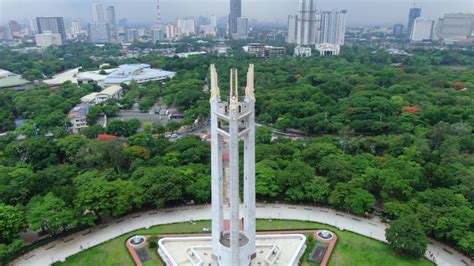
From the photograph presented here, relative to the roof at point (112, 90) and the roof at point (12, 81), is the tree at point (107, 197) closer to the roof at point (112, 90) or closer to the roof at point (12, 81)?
the roof at point (112, 90)

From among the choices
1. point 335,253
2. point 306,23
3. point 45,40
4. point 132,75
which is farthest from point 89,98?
point 306,23

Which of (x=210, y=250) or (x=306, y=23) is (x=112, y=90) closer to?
(x=210, y=250)

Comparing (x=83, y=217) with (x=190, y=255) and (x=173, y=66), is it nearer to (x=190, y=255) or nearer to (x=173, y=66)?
(x=190, y=255)

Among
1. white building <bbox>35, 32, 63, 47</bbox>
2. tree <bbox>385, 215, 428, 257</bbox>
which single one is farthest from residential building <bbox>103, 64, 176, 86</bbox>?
white building <bbox>35, 32, 63, 47</bbox>

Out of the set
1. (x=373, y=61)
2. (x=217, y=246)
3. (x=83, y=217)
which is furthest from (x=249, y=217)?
(x=373, y=61)

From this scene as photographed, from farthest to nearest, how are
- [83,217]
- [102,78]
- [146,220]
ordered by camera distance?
[102,78]
[146,220]
[83,217]

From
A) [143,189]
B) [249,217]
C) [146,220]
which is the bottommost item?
[146,220]

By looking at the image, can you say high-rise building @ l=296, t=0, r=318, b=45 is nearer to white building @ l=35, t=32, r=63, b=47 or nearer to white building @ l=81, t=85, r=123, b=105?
white building @ l=35, t=32, r=63, b=47

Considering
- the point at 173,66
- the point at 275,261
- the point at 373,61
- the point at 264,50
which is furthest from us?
the point at 264,50
